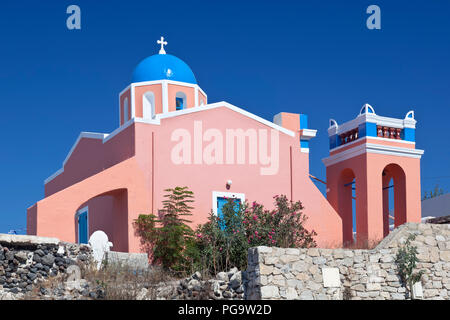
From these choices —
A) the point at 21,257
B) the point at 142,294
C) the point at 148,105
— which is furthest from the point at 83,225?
the point at 142,294

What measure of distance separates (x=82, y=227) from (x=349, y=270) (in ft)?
37.5

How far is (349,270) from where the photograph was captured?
16.1 metres

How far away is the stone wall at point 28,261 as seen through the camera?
16.3 metres

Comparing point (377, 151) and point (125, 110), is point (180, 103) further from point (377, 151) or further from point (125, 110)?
point (377, 151)

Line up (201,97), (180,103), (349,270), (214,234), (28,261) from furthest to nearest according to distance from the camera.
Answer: (201,97)
(180,103)
(214,234)
(28,261)
(349,270)

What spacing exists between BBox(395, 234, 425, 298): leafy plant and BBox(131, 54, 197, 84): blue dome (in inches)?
459

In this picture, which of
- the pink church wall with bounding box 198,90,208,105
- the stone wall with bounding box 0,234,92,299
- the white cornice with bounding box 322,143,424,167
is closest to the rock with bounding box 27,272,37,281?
the stone wall with bounding box 0,234,92,299

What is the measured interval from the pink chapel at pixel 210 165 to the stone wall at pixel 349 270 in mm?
4820

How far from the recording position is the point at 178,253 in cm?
1908

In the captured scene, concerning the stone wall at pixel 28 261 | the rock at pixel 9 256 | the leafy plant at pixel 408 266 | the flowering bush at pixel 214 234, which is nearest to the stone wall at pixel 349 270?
the leafy plant at pixel 408 266
